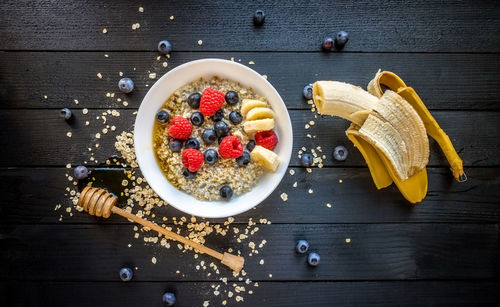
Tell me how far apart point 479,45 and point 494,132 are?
12.5 inches

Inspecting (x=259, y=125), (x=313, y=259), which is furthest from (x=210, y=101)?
(x=313, y=259)

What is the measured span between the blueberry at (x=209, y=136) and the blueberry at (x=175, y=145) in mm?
76

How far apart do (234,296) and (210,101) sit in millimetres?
700

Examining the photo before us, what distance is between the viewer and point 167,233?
1.28 metres

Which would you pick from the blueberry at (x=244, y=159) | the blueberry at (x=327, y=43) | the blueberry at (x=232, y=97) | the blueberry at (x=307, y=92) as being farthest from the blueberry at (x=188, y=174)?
the blueberry at (x=327, y=43)

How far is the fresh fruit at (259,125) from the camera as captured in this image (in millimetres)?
1119

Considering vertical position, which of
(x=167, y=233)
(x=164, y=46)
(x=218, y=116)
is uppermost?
(x=164, y=46)

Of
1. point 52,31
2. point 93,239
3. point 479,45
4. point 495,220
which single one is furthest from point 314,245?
point 52,31

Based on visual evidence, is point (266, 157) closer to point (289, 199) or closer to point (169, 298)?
point (289, 199)

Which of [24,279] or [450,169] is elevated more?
[450,169]

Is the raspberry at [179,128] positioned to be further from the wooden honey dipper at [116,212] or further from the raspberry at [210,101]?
the wooden honey dipper at [116,212]

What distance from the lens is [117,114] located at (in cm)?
133

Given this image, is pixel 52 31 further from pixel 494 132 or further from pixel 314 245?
pixel 494 132

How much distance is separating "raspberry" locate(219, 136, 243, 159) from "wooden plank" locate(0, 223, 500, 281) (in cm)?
33
